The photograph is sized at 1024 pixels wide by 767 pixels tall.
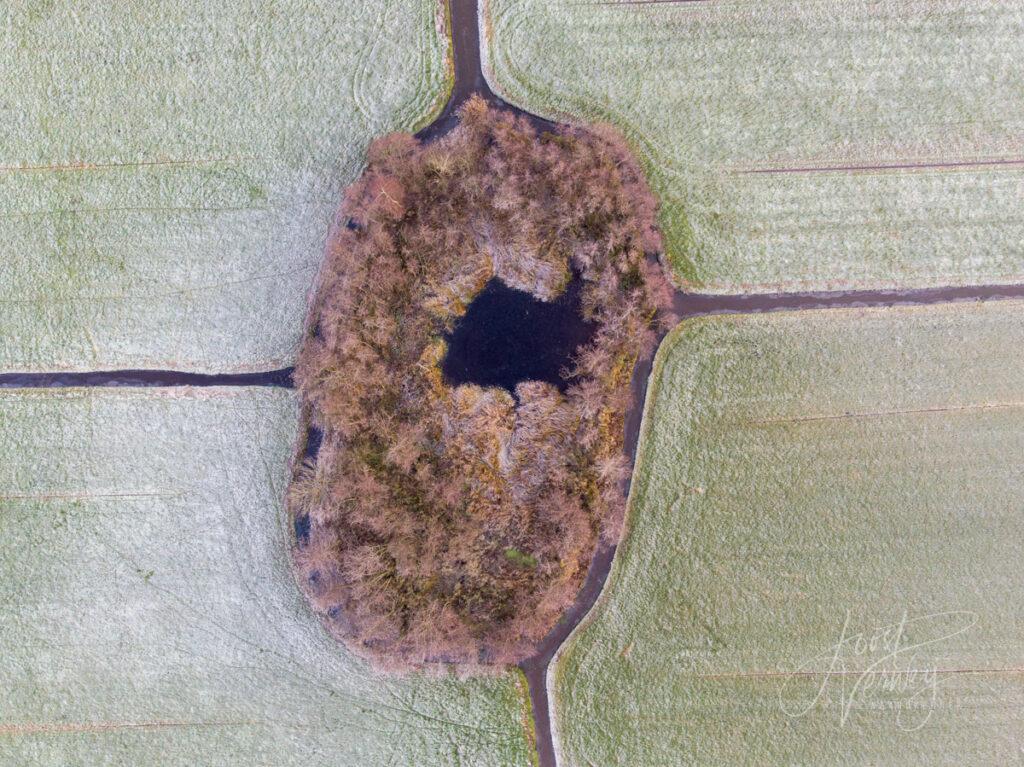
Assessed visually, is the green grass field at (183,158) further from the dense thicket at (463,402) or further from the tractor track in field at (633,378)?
the dense thicket at (463,402)

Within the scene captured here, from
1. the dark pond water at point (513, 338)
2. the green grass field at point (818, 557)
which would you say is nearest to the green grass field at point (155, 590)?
the dark pond water at point (513, 338)

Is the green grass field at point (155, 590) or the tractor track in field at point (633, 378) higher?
the tractor track in field at point (633, 378)

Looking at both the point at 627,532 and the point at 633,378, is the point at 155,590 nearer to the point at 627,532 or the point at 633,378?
the point at 627,532

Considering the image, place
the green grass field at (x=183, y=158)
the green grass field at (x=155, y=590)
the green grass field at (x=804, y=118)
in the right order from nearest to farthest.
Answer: the green grass field at (x=804, y=118)
the green grass field at (x=183, y=158)
the green grass field at (x=155, y=590)

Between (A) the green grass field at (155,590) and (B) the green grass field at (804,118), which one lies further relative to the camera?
(A) the green grass field at (155,590)

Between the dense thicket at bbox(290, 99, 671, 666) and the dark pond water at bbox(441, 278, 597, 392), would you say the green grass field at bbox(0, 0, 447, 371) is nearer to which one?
the dense thicket at bbox(290, 99, 671, 666)

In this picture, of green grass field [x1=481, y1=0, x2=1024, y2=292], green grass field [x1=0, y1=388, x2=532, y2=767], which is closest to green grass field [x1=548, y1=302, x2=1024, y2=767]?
green grass field [x1=481, y1=0, x2=1024, y2=292]

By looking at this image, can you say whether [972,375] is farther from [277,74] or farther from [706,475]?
[277,74]

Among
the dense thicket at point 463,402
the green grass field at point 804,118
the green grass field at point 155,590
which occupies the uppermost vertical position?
the green grass field at point 804,118
